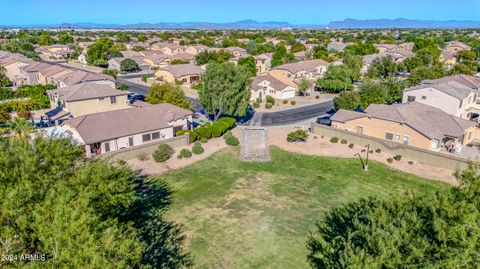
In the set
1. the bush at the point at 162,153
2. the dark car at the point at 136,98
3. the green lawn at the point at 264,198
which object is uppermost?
the dark car at the point at 136,98

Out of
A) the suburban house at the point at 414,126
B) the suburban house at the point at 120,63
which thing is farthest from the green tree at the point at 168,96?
the suburban house at the point at 120,63

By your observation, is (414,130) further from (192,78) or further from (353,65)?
(192,78)

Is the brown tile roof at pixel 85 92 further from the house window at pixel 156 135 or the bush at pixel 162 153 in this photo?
the bush at pixel 162 153

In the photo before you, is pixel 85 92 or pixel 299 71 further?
pixel 299 71

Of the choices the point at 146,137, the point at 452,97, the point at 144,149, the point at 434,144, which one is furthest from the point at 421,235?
the point at 452,97

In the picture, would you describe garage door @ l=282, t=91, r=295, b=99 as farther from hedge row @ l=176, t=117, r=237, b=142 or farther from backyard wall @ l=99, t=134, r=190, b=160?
backyard wall @ l=99, t=134, r=190, b=160

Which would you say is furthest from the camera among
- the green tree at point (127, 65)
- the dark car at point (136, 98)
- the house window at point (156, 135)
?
the green tree at point (127, 65)

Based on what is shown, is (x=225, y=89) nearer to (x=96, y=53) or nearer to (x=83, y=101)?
(x=83, y=101)
